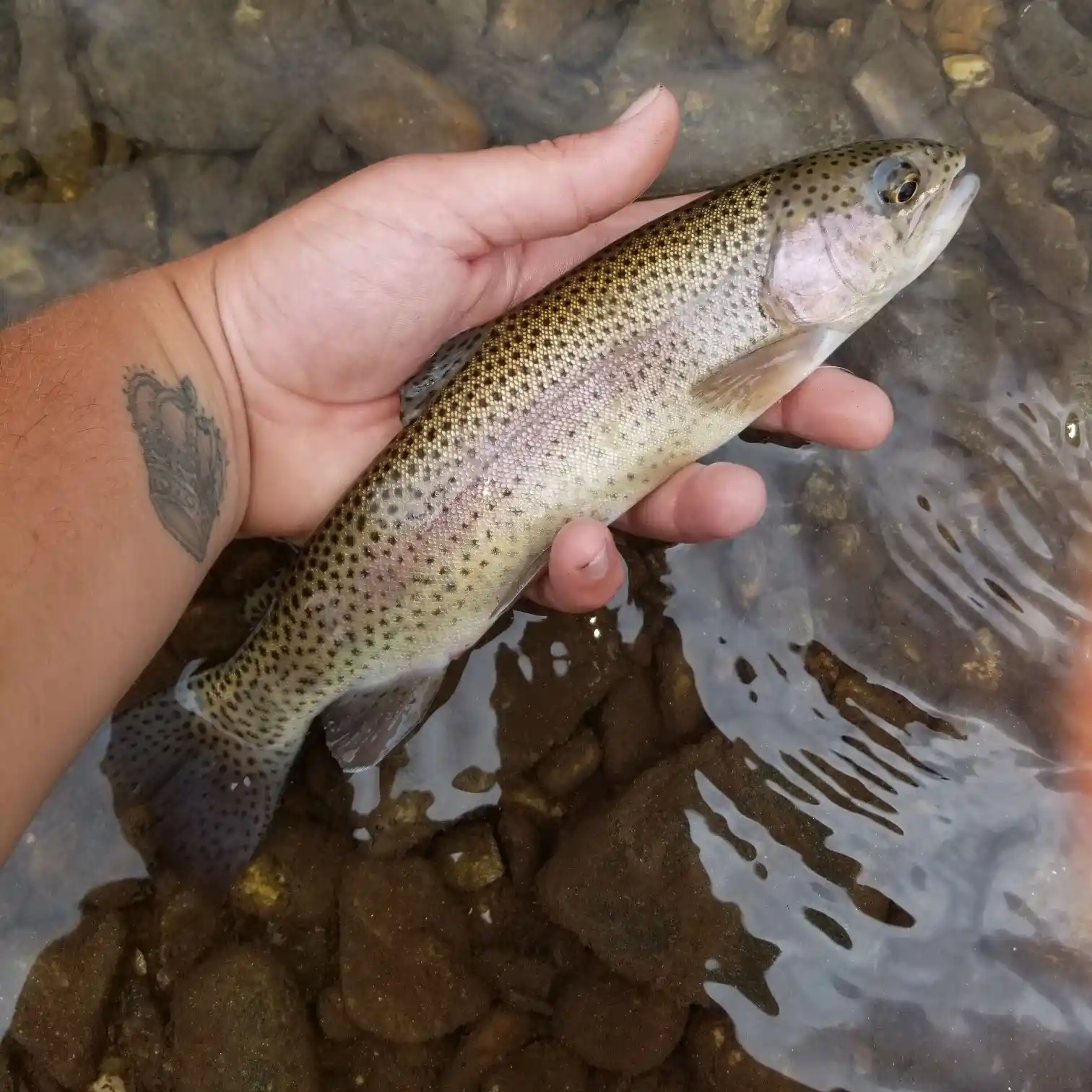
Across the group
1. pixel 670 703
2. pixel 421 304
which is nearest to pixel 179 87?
pixel 421 304

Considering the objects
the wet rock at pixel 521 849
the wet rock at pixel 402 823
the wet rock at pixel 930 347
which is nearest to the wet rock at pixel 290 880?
the wet rock at pixel 402 823

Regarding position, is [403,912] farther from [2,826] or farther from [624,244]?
[624,244]

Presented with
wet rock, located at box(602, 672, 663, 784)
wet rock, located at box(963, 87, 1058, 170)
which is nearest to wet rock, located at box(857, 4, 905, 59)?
wet rock, located at box(963, 87, 1058, 170)

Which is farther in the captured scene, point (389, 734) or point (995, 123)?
point (995, 123)

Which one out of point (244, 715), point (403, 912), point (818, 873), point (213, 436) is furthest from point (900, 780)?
point (213, 436)

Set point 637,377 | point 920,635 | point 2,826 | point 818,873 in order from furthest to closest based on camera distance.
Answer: point 920,635, point 818,873, point 637,377, point 2,826

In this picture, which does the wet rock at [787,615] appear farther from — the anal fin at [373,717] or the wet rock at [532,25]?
the wet rock at [532,25]

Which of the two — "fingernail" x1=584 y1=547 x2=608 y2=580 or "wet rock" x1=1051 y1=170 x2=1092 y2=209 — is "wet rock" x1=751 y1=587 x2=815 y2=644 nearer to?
"fingernail" x1=584 y1=547 x2=608 y2=580
